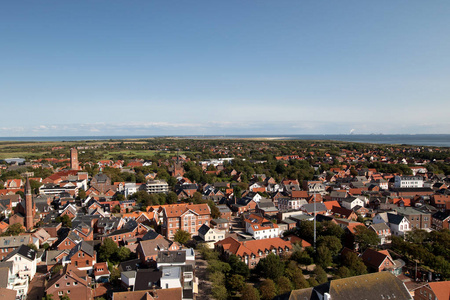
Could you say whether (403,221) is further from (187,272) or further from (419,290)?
(187,272)

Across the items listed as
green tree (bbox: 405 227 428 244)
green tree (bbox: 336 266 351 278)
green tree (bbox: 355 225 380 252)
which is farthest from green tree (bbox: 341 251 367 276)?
green tree (bbox: 405 227 428 244)

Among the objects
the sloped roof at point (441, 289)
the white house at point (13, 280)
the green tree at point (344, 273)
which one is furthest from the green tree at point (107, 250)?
the sloped roof at point (441, 289)

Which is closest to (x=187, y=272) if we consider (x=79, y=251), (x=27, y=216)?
(x=79, y=251)

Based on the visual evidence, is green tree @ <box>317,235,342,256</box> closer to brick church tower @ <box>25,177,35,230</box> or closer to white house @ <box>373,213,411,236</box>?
white house @ <box>373,213,411,236</box>

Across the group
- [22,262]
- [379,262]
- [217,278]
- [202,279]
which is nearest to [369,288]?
[379,262]

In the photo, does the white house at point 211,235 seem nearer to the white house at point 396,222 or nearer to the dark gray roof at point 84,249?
the dark gray roof at point 84,249

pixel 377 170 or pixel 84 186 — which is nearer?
pixel 84 186
